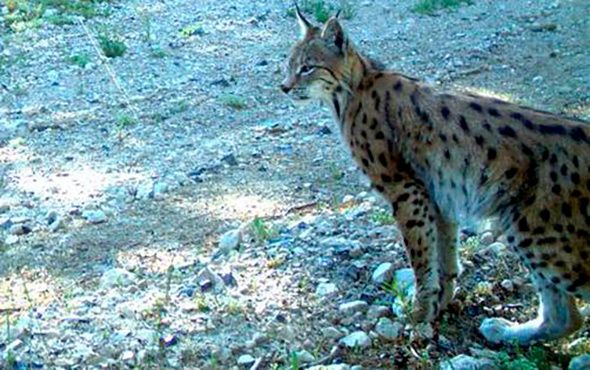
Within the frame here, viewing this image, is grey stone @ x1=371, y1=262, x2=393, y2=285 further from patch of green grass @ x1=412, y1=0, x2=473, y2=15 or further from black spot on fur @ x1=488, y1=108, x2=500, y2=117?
patch of green grass @ x1=412, y1=0, x2=473, y2=15

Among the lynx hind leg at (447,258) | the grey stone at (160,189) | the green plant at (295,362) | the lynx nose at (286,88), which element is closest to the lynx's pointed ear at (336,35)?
the lynx nose at (286,88)

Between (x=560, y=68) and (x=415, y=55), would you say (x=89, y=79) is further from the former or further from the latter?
(x=560, y=68)

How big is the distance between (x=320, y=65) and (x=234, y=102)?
437 centimetres

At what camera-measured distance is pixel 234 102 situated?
11.0 meters

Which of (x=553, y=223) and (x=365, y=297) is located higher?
(x=553, y=223)

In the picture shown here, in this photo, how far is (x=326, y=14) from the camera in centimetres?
1389

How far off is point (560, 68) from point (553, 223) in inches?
252

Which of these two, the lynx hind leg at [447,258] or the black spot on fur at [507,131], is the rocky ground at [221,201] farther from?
the black spot on fur at [507,131]

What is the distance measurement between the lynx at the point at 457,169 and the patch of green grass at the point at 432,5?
26.7 feet

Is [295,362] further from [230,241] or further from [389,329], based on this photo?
[230,241]

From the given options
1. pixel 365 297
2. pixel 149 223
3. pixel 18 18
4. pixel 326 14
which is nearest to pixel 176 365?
pixel 365 297

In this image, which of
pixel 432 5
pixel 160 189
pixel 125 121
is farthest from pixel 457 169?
pixel 432 5

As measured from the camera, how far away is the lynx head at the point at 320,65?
6.62 metres

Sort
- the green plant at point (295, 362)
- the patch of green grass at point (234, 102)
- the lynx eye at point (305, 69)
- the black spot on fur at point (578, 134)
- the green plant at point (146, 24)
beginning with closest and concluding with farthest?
1. the green plant at point (295, 362)
2. the black spot on fur at point (578, 134)
3. the lynx eye at point (305, 69)
4. the patch of green grass at point (234, 102)
5. the green plant at point (146, 24)
